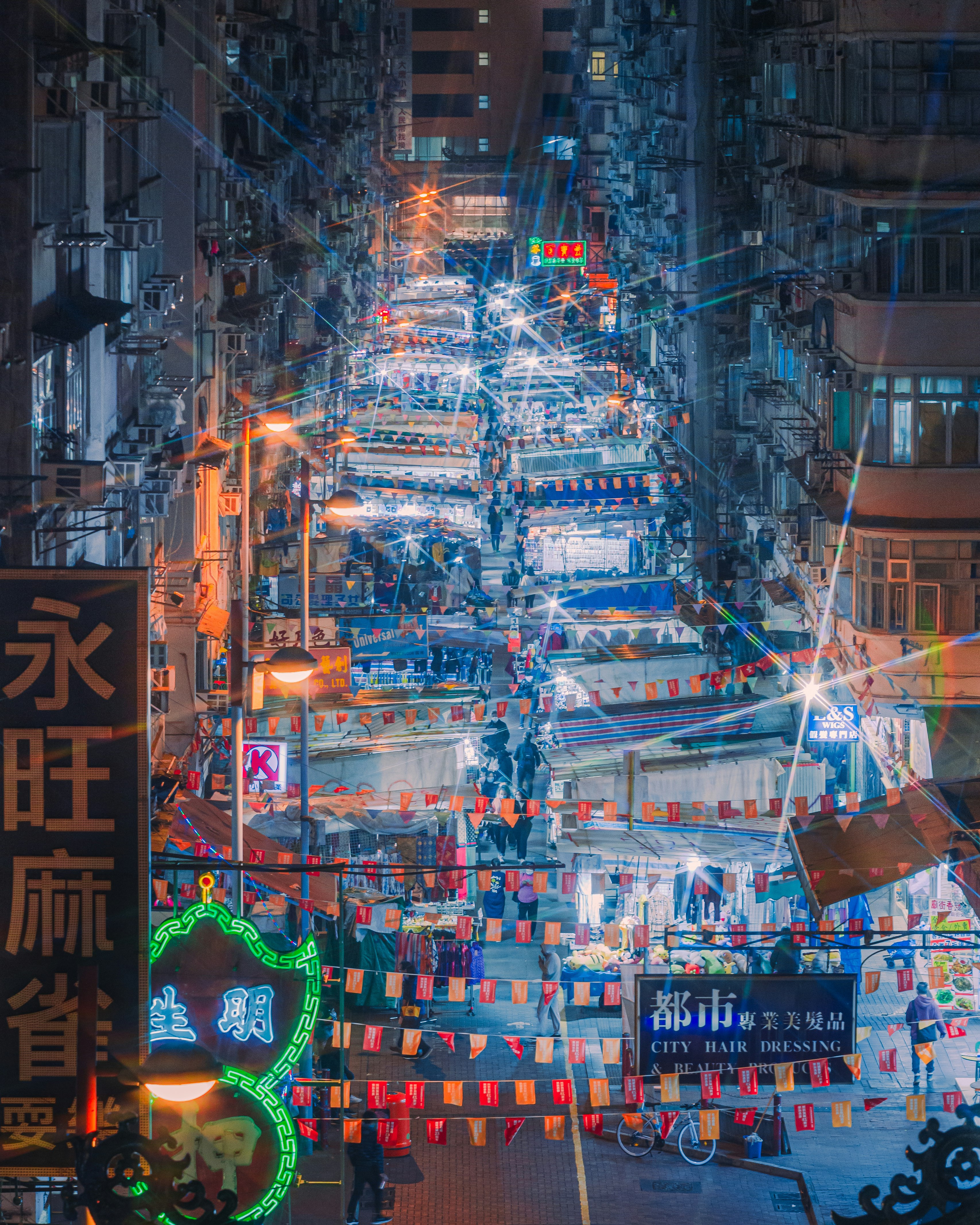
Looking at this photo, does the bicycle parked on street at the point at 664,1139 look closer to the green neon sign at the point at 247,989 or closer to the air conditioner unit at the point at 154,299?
the green neon sign at the point at 247,989

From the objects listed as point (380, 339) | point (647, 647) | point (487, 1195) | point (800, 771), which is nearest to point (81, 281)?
point (487, 1195)

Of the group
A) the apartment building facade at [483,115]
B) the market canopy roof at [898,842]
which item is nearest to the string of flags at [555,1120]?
the market canopy roof at [898,842]

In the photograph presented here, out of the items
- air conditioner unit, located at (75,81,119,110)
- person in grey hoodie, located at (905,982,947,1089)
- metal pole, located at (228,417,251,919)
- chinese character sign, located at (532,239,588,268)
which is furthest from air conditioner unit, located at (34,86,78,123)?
chinese character sign, located at (532,239,588,268)

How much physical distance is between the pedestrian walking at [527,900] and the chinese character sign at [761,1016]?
7.89 meters

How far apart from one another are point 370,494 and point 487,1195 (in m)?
29.4

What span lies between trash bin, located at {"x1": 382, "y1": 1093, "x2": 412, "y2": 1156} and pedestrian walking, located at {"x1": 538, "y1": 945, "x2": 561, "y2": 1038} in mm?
2741

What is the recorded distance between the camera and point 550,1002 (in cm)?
2086

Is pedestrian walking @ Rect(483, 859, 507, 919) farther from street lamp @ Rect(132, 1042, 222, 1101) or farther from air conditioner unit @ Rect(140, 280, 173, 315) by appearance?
street lamp @ Rect(132, 1042, 222, 1101)

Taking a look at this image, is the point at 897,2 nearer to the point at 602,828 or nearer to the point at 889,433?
the point at 889,433

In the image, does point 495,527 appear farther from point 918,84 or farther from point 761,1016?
point 761,1016

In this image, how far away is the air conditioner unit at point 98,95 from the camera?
61.2 feet

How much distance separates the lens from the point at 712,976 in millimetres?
14562

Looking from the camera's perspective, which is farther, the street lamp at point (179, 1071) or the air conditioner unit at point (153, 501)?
the air conditioner unit at point (153, 501)

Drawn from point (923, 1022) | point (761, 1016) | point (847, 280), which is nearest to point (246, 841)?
point (761, 1016)
